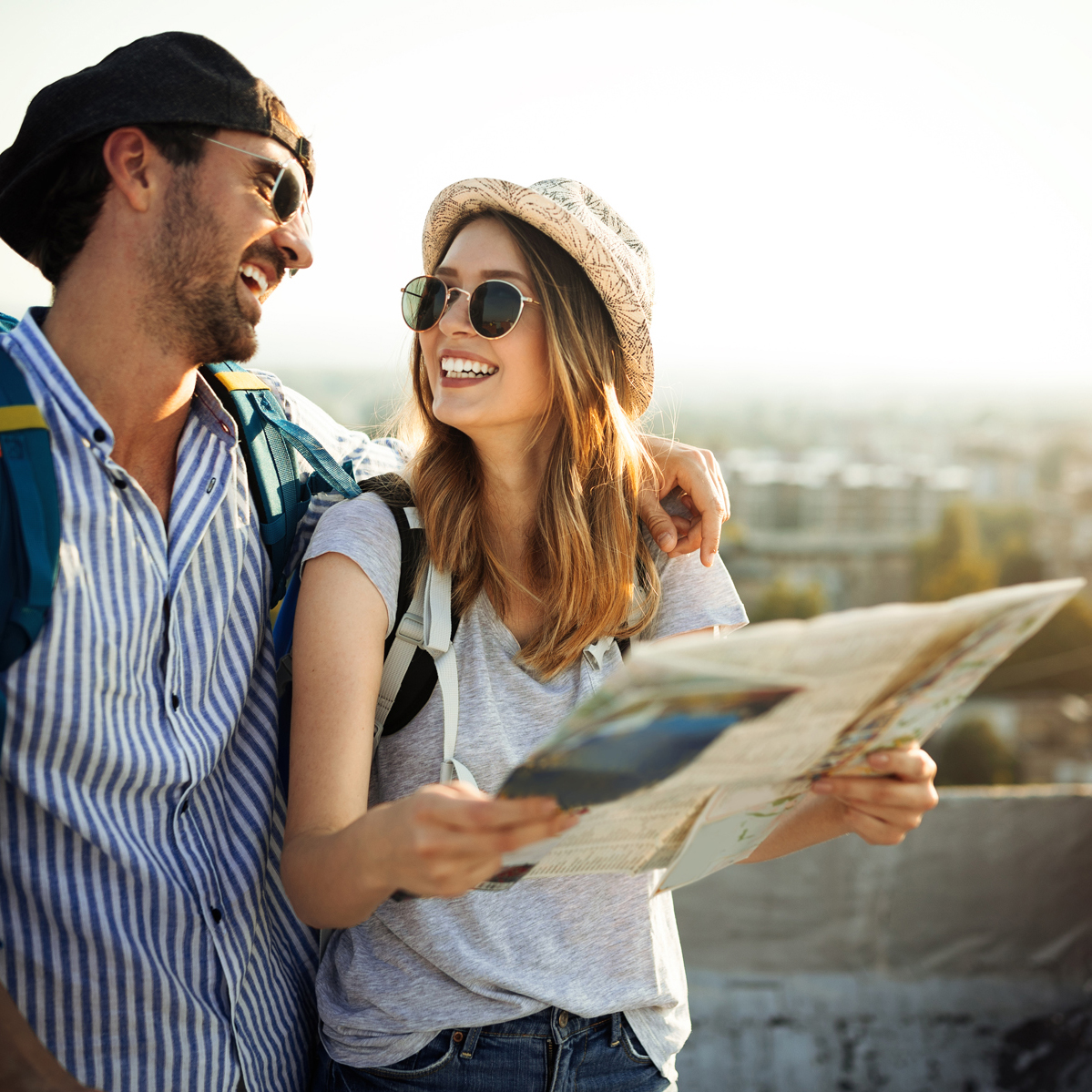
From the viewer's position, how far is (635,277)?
223 cm

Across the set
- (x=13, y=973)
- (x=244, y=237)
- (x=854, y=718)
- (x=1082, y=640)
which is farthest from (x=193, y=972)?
(x=1082, y=640)

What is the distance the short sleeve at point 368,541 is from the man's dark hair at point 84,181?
2.51 ft

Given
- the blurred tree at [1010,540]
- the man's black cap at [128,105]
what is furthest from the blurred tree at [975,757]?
the man's black cap at [128,105]

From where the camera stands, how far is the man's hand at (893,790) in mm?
1530

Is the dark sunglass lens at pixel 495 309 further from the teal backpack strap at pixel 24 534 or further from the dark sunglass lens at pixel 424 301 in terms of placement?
the teal backpack strap at pixel 24 534

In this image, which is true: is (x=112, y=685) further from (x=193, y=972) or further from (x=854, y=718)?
(x=854, y=718)

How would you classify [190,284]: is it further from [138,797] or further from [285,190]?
[138,797]

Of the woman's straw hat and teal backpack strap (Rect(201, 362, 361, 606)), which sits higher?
the woman's straw hat

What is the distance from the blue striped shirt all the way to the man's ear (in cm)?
31

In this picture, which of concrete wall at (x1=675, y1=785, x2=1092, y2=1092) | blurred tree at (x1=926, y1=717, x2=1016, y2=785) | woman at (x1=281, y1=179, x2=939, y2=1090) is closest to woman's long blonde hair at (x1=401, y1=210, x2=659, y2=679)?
woman at (x1=281, y1=179, x2=939, y2=1090)

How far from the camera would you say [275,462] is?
206cm

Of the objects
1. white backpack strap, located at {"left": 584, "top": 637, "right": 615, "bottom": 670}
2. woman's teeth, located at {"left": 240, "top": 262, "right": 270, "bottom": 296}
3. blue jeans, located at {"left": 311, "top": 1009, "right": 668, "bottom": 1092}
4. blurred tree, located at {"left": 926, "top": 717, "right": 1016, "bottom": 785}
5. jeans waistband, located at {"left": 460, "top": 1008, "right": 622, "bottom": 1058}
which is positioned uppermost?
woman's teeth, located at {"left": 240, "top": 262, "right": 270, "bottom": 296}

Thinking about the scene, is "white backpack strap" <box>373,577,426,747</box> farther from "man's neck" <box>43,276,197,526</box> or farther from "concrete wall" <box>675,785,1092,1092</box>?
"concrete wall" <box>675,785,1092,1092</box>

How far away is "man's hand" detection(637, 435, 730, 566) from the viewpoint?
2.09 m
